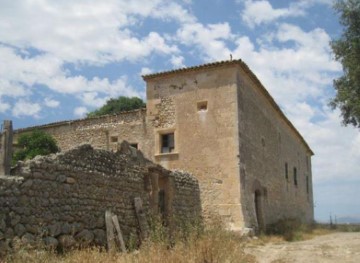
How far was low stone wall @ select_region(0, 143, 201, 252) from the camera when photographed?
7.67 m

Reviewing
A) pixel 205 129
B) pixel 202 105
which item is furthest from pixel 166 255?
pixel 202 105

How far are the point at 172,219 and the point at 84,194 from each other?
3739mm

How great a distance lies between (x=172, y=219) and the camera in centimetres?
1242

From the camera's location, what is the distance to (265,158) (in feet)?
66.5

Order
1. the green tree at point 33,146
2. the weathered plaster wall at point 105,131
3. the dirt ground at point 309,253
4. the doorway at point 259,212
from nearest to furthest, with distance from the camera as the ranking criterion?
the dirt ground at point 309,253 < the green tree at point 33,146 < the doorway at point 259,212 < the weathered plaster wall at point 105,131

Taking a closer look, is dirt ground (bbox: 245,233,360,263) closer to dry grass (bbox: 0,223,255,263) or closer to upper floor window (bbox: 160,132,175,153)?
dry grass (bbox: 0,223,255,263)

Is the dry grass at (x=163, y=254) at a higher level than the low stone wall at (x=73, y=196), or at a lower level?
lower

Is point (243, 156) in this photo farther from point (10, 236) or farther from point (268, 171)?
point (10, 236)

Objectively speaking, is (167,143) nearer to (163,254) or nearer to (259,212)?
(259,212)

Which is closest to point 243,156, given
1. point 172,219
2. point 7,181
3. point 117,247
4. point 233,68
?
point 233,68

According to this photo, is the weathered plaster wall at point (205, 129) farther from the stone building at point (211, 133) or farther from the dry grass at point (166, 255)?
the dry grass at point (166, 255)

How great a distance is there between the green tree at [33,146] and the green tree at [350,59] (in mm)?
12081

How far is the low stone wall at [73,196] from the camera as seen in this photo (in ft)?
25.2

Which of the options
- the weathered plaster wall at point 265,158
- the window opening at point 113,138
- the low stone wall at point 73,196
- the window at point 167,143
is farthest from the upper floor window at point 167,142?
the low stone wall at point 73,196
